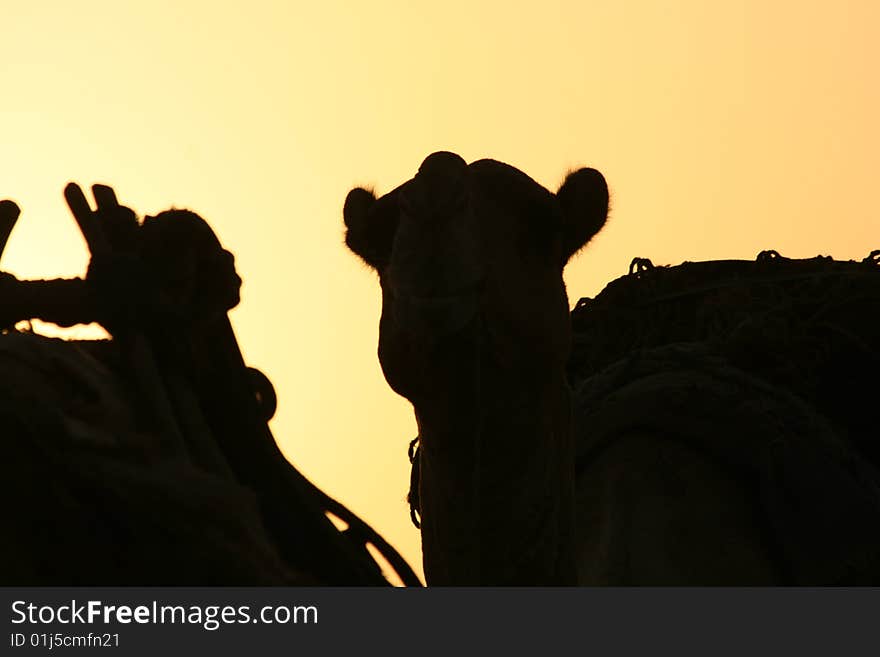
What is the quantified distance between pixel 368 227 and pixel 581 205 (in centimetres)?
38

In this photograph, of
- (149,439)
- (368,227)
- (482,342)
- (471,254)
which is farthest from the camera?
(368,227)

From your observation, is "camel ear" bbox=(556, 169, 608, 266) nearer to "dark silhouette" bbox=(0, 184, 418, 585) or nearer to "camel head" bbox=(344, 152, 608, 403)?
"camel head" bbox=(344, 152, 608, 403)

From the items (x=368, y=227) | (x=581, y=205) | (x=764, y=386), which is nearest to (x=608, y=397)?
(x=764, y=386)

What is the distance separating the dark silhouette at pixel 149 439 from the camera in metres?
1.66

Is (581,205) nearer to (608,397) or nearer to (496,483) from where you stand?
(496,483)

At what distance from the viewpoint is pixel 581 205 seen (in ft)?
9.02

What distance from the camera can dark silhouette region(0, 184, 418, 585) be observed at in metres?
1.66

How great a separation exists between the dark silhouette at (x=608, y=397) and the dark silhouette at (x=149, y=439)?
339 mm

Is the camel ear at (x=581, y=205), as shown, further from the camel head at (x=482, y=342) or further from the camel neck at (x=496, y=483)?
the camel neck at (x=496, y=483)

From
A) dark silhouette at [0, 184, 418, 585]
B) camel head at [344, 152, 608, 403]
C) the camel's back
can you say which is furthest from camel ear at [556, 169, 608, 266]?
the camel's back

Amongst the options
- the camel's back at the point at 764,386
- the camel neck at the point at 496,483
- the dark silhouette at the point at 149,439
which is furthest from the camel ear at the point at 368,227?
the camel's back at the point at 764,386

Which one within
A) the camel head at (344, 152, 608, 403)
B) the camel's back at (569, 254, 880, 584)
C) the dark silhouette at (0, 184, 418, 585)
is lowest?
the dark silhouette at (0, 184, 418, 585)

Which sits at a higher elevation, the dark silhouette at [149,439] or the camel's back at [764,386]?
the camel's back at [764,386]
